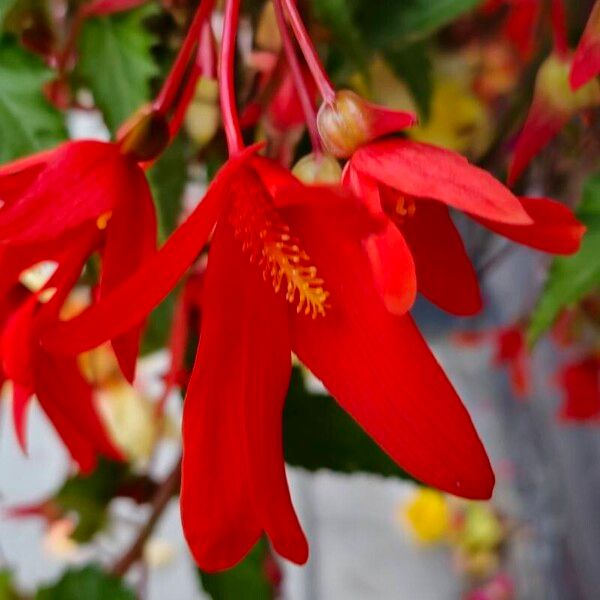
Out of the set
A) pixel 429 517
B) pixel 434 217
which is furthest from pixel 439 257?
pixel 429 517

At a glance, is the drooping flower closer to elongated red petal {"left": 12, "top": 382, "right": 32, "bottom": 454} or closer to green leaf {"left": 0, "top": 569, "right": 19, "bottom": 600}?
elongated red petal {"left": 12, "top": 382, "right": 32, "bottom": 454}

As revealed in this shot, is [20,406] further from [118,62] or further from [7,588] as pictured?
[7,588]

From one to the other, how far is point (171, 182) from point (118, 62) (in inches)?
2.9

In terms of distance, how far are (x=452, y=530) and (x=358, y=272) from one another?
76cm

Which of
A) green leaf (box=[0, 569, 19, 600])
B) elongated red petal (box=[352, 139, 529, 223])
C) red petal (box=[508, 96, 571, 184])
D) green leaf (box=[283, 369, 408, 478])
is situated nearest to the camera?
elongated red petal (box=[352, 139, 529, 223])

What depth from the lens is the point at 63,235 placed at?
21 centimetres

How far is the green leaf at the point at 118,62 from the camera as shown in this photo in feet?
0.99

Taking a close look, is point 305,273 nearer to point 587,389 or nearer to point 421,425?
point 421,425

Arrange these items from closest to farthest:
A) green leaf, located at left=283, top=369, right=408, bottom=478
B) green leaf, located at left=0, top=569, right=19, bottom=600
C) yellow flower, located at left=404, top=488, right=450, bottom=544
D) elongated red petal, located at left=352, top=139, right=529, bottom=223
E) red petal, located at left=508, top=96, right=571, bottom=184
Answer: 1. elongated red petal, located at left=352, top=139, right=529, bottom=223
2. red petal, located at left=508, top=96, right=571, bottom=184
3. green leaf, located at left=283, top=369, right=408, bottom=478
4. green leaf, located at left=0, top=569, right=19, bottom=600
5. yellow flower, located at left=404, top=488, right=450, bottom=544

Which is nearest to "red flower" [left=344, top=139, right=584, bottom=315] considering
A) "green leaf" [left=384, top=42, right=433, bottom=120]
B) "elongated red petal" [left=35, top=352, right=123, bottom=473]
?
"elongated red petal" [left=35, top=352, right=123, bottom=473]

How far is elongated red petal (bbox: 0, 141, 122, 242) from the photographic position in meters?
0.17

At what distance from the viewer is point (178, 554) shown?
2.93 feet

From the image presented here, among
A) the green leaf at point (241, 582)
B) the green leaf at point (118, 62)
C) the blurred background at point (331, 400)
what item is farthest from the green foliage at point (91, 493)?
the green leaf at point (118, 62)

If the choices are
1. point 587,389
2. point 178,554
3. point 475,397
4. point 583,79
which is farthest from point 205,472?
point 475,397
